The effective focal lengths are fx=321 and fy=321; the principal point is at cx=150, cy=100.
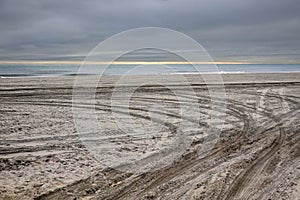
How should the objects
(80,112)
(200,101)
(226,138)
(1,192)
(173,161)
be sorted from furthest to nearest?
(200,101) → (80,112) → (226,138) → (173,161) → (1,192)

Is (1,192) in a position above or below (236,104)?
below

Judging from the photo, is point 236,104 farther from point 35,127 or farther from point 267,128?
point 35,127

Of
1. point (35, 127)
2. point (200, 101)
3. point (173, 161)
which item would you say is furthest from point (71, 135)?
point (200, 101)

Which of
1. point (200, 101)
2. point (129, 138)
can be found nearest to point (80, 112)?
point (129, 138)

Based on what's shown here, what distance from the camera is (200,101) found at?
1656cm

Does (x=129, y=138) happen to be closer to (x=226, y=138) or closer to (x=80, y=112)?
(x=226, y=138)

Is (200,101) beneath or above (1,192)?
above

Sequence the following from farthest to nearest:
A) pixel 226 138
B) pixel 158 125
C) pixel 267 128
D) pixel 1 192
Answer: pixel 158 125
pixel 267 128
pixel 226 138
pixel 1 192

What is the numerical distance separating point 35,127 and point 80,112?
2960 mm

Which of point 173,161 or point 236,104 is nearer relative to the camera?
point 173,161

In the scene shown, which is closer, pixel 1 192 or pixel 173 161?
pixel 1 192

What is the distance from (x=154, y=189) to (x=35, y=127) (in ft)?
20.0

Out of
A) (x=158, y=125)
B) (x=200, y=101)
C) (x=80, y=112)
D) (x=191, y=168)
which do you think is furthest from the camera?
(x=200, y=101)

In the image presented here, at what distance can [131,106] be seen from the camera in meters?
14.6
